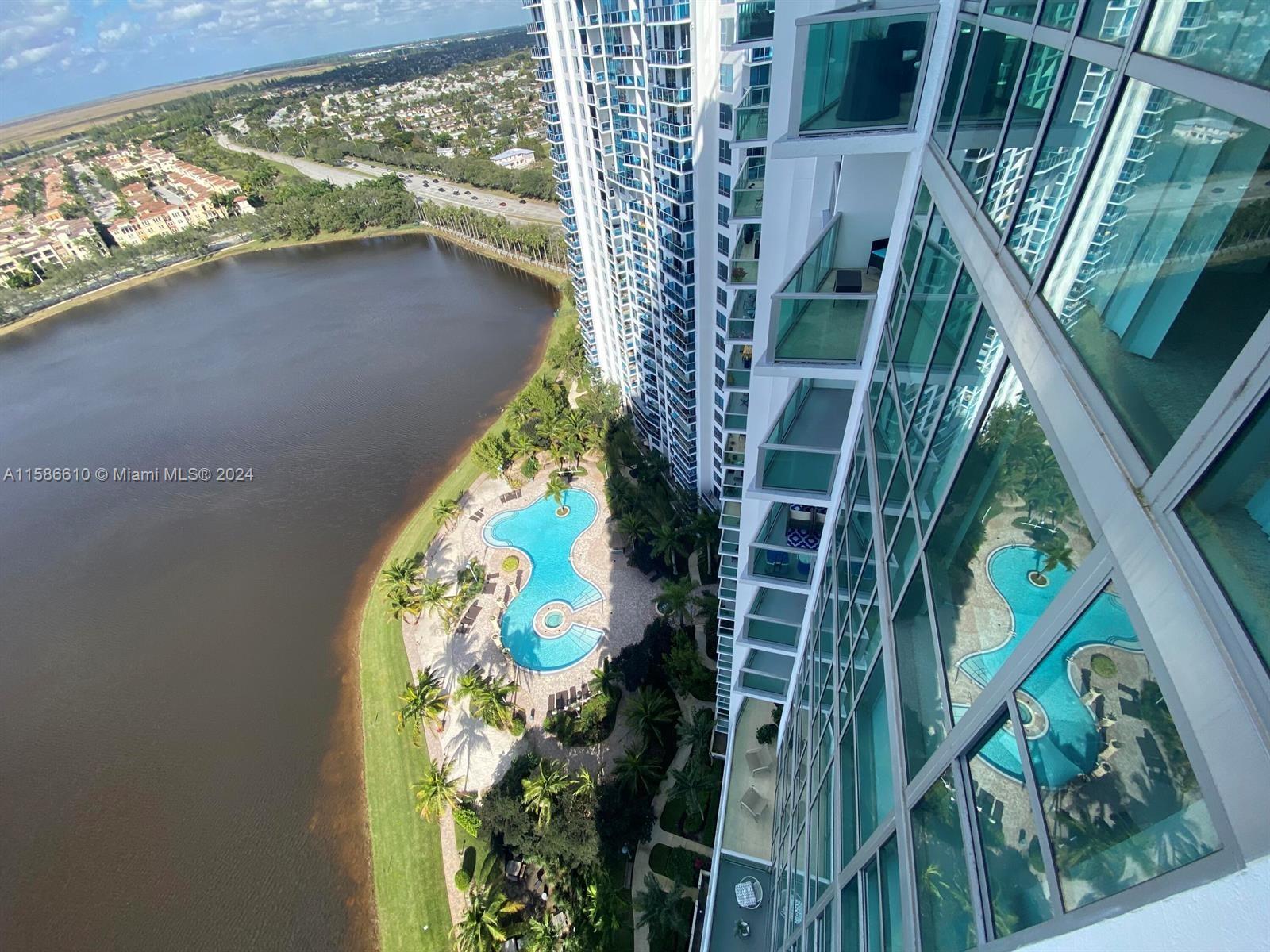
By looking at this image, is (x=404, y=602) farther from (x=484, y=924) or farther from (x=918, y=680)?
(x=918, y=680)

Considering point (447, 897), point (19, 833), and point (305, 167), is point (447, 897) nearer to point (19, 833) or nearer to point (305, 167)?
point (19, 833)

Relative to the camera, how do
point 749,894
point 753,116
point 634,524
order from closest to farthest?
point 749,894 < point 753,116 < point 634,524

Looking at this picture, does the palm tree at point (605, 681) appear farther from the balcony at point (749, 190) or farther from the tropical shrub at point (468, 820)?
the balcony at point (749, 190)

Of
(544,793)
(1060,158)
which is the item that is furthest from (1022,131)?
(544,793)

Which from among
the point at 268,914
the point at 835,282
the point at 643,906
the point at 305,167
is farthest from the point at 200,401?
the point at 305,167

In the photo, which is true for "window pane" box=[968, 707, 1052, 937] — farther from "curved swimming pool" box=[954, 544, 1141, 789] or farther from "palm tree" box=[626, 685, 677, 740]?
"palm tree" box=[626, 685, 677, 740]

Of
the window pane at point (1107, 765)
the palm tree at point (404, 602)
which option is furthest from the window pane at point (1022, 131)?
the palm tree at point (404, 602)

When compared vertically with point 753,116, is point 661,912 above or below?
below
